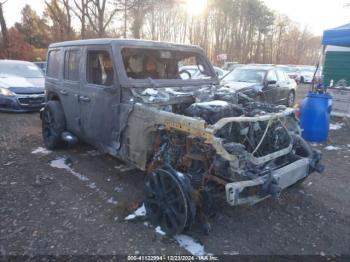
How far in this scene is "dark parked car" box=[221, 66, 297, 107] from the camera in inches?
390

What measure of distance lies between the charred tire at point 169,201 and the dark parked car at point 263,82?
6.82 metres

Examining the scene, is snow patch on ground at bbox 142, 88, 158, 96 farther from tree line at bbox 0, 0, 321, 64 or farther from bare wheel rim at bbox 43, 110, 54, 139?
tree line at bbox 0, 0, 321, 64

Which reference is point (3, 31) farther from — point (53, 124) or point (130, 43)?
point (130, 43)

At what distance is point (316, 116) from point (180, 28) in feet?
120

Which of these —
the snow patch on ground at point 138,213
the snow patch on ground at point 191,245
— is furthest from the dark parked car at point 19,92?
the snow patch on ground at point 191,245

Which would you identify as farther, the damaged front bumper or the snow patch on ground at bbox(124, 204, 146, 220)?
the snow patch on ground at bbox(124, 204, 146, 220)

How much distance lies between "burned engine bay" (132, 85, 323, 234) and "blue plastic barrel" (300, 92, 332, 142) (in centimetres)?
331

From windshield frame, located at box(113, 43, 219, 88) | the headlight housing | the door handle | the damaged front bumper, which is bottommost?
the damaged front bumper

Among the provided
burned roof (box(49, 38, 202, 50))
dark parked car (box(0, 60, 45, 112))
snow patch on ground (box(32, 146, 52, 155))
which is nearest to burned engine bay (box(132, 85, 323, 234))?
burned roof (box(49, 38, 202, 50))

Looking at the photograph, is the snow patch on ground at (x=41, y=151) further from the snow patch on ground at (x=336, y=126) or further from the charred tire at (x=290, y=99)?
the charred tire at (x=290, y=99)

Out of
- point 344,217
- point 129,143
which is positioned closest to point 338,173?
point 344,217

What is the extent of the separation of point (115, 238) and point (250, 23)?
1655 inches

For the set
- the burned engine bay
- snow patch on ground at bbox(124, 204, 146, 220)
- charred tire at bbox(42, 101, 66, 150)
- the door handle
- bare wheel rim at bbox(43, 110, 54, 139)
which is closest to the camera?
the burned engine bay

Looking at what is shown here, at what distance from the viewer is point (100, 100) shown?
171 inches
